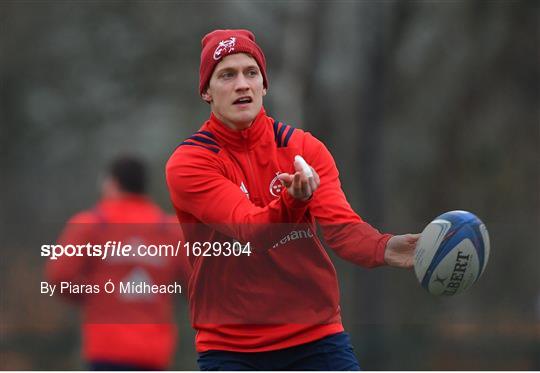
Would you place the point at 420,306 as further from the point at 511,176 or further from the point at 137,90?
the point at 137,90

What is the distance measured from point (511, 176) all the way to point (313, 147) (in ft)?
50.0

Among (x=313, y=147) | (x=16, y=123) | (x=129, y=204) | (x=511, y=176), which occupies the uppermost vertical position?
(x=16, y=123)

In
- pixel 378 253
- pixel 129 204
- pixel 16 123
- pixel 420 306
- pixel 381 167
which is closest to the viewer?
pixel 378 253

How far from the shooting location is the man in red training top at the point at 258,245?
→ 491 centimetres

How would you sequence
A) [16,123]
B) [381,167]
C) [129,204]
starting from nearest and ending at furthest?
[129,204]
[381,167]
[16,123]

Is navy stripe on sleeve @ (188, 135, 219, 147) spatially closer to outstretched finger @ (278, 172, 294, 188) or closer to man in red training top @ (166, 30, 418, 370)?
man in red training top @ (166, 30, 418, 370)

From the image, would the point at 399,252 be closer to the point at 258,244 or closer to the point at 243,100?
the point at 258,244

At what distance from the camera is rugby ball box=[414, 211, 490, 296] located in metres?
4.88

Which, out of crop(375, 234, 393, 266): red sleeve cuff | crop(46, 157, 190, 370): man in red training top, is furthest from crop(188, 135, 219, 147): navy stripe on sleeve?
crop(46, 157, 190, 370): man in red training top

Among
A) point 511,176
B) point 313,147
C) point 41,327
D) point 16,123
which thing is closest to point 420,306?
point 41,327

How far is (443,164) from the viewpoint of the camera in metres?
20.9

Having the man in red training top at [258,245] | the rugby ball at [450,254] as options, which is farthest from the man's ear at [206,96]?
the rugby ball at [450,254]

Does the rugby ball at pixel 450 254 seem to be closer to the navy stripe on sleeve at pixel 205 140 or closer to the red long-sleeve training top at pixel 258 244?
the red long-sleeve training top at pixel 258 244

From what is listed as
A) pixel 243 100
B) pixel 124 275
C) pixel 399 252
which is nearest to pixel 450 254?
pixel 399 252
